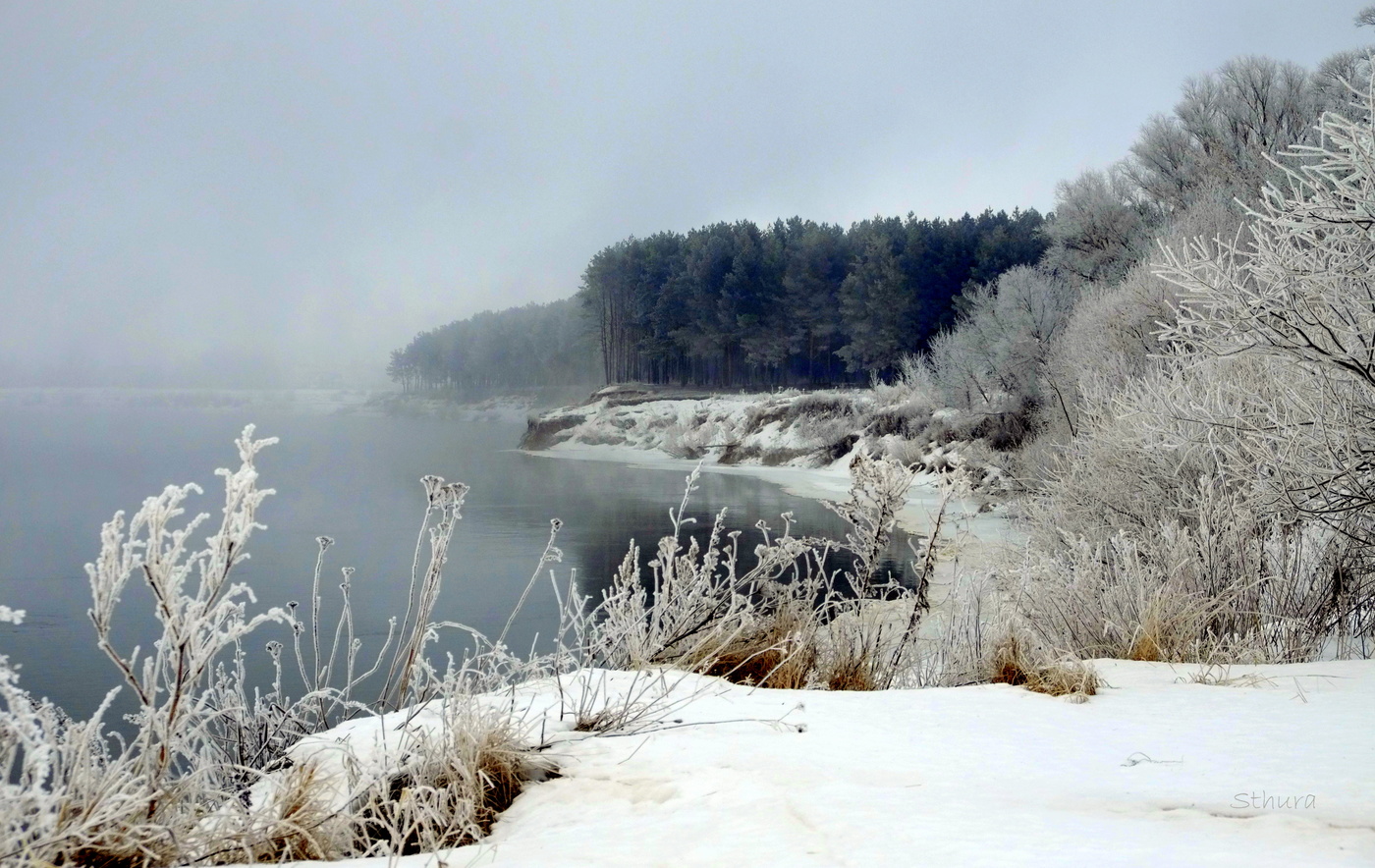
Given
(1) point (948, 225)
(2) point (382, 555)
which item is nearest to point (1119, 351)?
(2) point (382, 555)

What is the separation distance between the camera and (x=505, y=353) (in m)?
90.5

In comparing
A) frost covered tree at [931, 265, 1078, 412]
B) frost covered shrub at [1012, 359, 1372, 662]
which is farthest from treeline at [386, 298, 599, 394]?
frost covered shrub at [1012, 359, 1372, 662]

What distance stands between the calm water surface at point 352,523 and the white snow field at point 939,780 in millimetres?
3292

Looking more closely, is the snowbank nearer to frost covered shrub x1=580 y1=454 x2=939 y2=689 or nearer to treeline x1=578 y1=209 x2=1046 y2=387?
treeline x1=578 y1=209 x2=1046 y2=387

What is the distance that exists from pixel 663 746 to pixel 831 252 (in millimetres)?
55106

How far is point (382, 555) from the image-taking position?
60.9ft

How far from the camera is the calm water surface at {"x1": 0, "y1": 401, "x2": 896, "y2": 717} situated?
12.7m

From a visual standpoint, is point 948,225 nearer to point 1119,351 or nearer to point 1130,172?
point 1130,172

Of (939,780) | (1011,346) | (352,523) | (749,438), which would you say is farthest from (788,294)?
(939,780)

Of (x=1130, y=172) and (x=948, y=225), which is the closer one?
(x=1130, y=172)

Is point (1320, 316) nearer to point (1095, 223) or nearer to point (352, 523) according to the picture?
point (352, 523)

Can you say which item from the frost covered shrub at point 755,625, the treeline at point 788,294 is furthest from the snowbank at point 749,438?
the frost covered shrub at point 755,625

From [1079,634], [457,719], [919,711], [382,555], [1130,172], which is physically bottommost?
[382,555]

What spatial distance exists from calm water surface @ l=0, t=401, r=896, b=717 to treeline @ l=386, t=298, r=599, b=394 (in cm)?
3337
